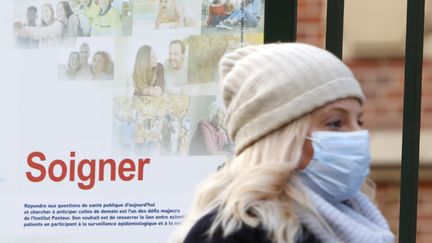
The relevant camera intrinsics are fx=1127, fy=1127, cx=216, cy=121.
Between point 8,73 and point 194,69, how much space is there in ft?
3.00

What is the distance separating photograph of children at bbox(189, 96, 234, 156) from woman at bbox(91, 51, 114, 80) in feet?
1.41

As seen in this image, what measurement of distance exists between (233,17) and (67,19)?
807mm

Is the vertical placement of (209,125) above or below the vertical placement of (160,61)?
below

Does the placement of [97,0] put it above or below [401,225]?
above

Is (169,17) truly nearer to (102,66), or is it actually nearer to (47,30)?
(102,66)

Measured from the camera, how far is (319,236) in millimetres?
2479

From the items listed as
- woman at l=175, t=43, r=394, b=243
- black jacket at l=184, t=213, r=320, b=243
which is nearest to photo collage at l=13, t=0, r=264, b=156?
woman at l=175, t=43, r=394, b=243

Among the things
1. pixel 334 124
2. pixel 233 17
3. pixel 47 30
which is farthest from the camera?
pixel 47 30

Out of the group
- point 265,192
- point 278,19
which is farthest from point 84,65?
point 265,192

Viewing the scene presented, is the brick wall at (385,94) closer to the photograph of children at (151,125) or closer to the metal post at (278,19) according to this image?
the metal post at (278,19)

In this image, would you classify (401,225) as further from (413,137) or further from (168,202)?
(168,202)

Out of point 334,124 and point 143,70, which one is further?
point 143,70

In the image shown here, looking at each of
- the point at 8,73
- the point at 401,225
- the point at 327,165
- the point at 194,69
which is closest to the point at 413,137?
the point at 401,225

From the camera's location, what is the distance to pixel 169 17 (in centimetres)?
536
